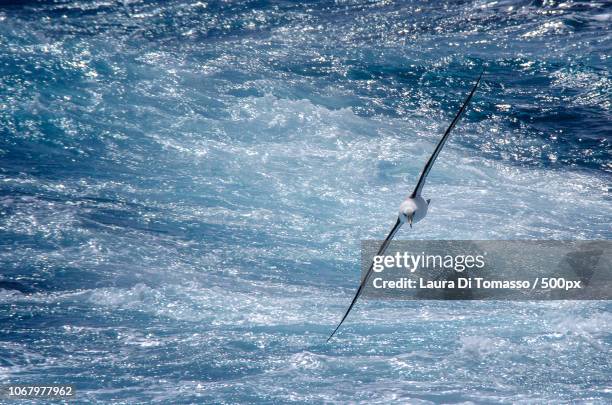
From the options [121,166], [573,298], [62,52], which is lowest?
[573,298]

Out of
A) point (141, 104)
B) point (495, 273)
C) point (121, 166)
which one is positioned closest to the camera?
point (495, 273)

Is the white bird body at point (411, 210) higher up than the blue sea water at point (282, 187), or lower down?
higher up

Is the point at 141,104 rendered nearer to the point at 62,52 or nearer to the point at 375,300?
the point at 62,52

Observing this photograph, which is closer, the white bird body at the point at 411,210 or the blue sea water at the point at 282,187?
the white bird body at the point at 411,210

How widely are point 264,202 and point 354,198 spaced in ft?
5.80

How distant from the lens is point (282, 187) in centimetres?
1375

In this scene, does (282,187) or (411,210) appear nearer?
(411,210)

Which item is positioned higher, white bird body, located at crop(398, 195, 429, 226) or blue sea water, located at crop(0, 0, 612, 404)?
white bird body, located at crop(398, 195, 429, 226)

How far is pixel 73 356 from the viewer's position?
894 cm

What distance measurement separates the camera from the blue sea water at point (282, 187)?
8.90 m

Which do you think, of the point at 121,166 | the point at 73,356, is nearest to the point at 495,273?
the point at 73,356

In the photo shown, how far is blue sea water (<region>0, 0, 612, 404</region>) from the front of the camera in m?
8.90

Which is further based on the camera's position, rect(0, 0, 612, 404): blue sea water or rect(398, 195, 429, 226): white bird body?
rect(0, 0, 612, 404): blue sea water

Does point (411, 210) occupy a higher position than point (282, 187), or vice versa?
point (411, 210)
